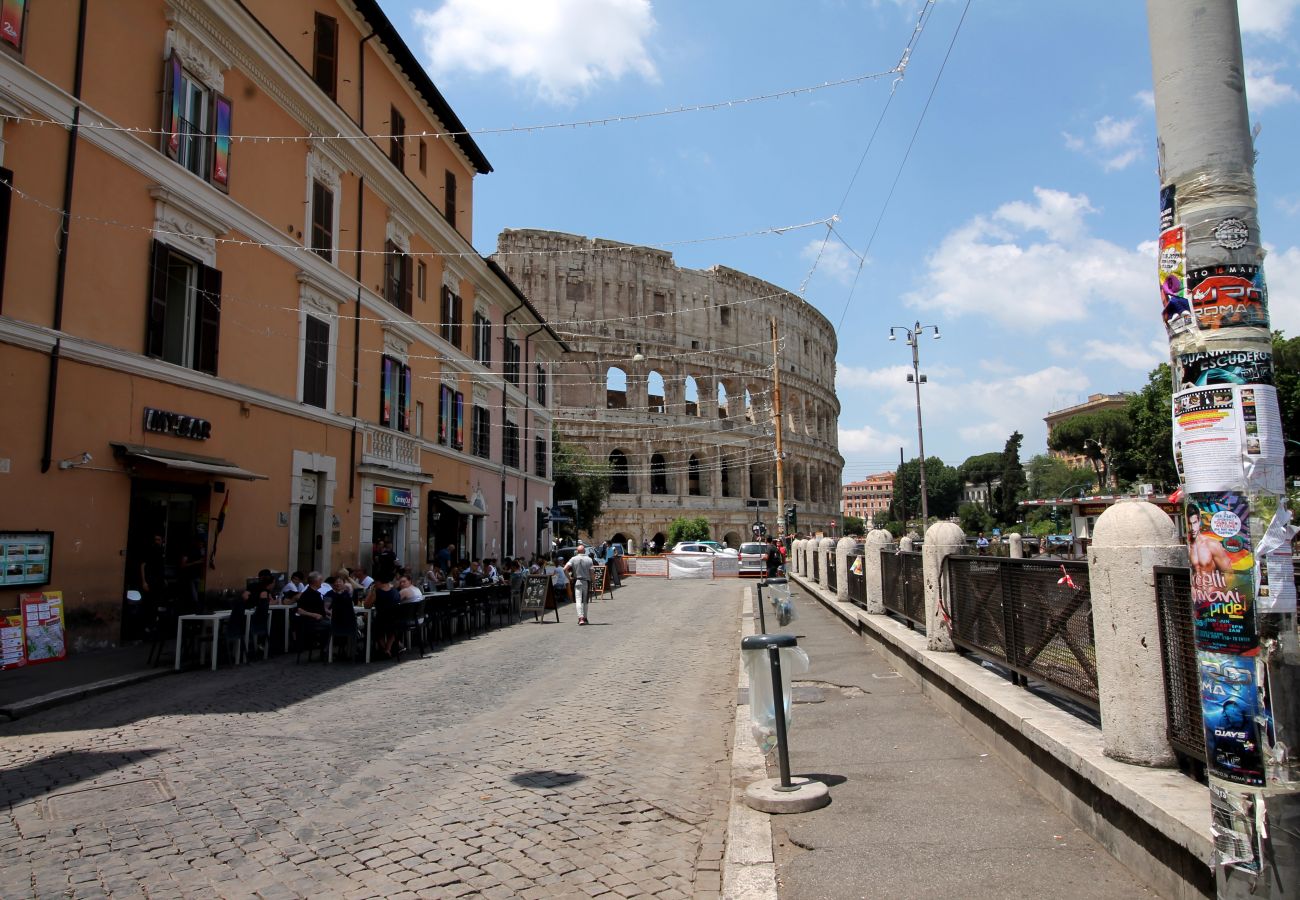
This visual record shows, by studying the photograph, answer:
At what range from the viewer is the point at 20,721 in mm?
7809

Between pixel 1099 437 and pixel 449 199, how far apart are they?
7562 centimetres

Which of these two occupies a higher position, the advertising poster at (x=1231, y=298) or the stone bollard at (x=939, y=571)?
the advertising poster at (x=1231, y=298)

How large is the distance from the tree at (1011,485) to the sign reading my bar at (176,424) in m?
81.4

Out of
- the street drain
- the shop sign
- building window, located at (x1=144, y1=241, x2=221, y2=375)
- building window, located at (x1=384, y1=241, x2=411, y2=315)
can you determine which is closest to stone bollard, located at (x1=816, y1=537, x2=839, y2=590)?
the shop sign

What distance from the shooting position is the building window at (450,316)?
82.2ft

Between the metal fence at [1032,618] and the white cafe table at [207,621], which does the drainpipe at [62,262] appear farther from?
the metal fence at [1032,618]

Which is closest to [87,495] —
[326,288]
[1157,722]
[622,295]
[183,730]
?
[183,730]

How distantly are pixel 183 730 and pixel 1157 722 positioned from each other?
24.1 ft

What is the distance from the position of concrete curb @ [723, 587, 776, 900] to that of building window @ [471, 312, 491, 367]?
76.3 ft

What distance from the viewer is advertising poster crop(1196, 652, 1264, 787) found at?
103 inches

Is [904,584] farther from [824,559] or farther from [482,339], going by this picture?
[482,339]

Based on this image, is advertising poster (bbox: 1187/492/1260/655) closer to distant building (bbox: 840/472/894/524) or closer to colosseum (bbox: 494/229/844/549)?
colosseum (bbox: 494/229/844/549)

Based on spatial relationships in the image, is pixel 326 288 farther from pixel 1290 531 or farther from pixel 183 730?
pixel 1290 531

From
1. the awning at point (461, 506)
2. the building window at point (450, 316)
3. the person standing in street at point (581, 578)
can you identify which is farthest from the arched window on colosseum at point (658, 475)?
the person standing in street at point (581, 578)
